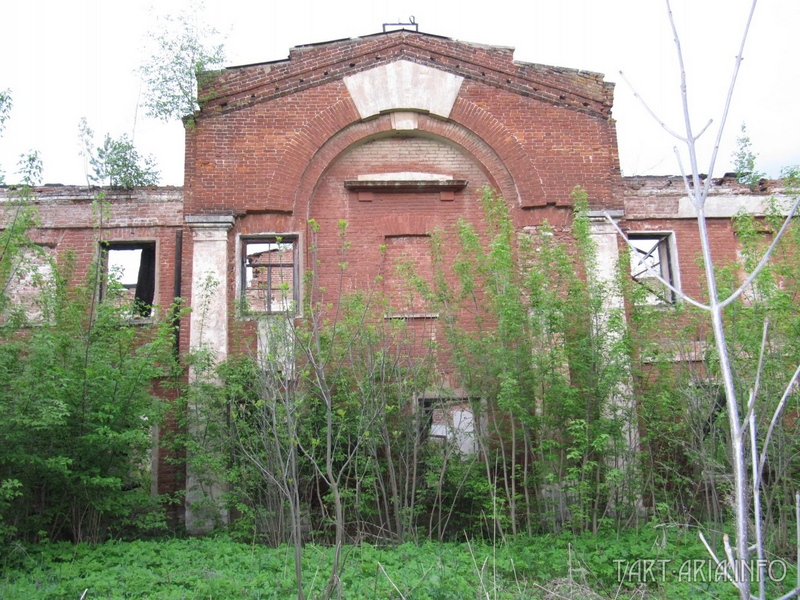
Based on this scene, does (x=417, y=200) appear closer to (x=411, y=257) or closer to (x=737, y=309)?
(x=411, y=257)

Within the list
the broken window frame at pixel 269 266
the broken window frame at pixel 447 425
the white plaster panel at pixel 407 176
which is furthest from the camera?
the white plaster panel at pixel 407 176

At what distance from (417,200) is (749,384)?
6073 mm

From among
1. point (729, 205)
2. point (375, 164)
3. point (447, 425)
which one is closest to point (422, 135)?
point (375, 164)

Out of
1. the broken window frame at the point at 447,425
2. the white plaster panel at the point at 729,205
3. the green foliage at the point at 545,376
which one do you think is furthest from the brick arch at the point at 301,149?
the white plaster panel at the point at 729,205

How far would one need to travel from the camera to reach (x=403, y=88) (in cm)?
1351

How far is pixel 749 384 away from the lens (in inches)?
386

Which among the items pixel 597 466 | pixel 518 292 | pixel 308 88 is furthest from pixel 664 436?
pixel 308 88

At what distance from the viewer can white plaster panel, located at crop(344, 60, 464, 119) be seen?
13.4m

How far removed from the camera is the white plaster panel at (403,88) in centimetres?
1342

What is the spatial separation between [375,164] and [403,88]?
142 cm

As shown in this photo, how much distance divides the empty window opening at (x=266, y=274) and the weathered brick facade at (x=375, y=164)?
0.13 m

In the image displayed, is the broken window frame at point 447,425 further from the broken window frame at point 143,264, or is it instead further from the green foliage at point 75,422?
the broken window frame at point 143,264

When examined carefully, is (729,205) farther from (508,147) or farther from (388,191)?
(388,191)

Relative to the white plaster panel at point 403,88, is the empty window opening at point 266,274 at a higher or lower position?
lower
